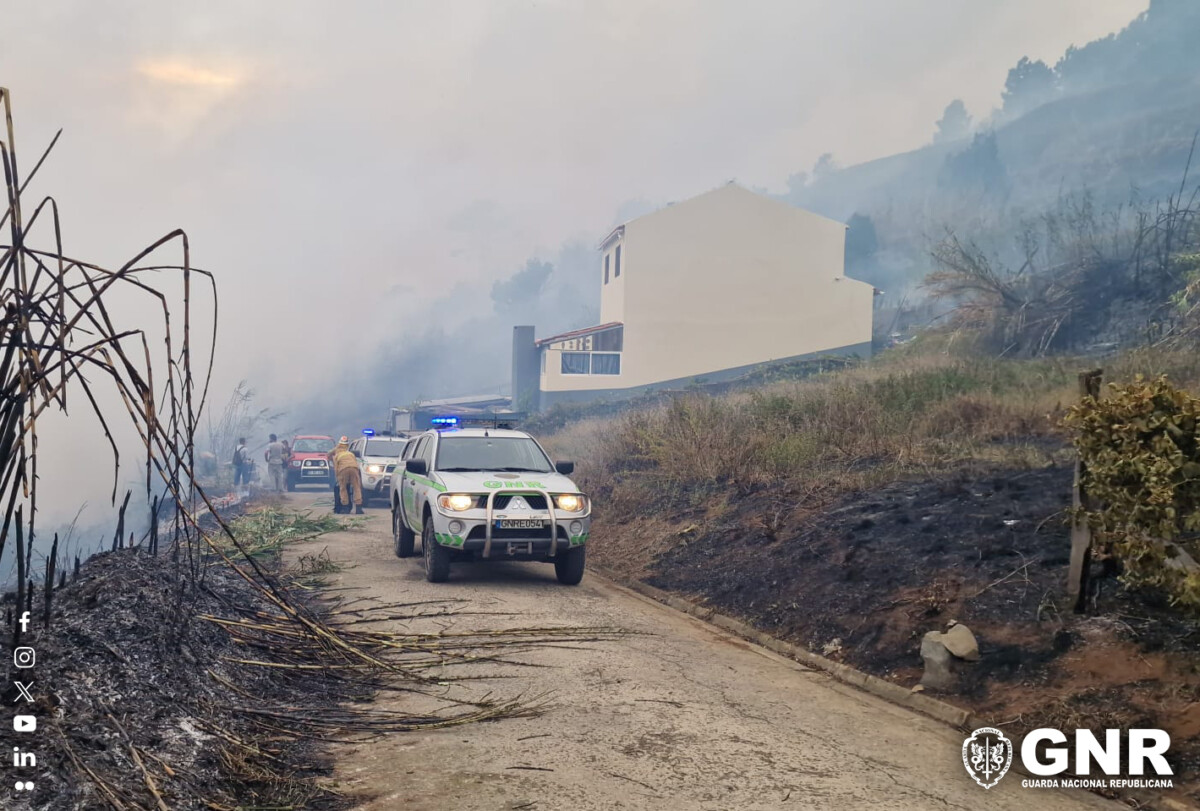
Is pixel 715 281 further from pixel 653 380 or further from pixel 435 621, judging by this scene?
pixel 435 621

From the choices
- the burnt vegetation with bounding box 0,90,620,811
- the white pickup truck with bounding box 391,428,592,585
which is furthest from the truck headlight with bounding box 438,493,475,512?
the burnt vegetation with bounding box 0,90,620,811

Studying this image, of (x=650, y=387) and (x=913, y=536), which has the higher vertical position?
(x=650, y=387)

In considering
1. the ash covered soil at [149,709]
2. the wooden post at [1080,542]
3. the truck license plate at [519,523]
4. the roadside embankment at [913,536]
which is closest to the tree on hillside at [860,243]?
the roadside embankment at [913,536]

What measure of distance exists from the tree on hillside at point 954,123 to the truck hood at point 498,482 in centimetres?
12092

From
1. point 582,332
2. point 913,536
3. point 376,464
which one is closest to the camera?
point 913,536

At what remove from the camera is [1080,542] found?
7.27m

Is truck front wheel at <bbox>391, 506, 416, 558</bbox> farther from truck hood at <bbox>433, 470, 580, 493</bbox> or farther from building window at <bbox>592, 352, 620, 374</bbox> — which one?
building window at <bbox>592, 352, 620, 374</bbox>

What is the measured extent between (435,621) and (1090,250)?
76.9 feet

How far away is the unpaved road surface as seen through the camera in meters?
4.81

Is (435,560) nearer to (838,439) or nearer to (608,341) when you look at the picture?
(838,439)

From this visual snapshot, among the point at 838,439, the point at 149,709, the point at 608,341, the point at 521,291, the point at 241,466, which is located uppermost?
the point at 521,291

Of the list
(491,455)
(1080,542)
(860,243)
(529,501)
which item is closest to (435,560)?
(529,501)

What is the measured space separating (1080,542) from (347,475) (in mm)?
17615

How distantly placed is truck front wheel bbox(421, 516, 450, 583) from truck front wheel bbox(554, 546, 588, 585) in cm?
133
